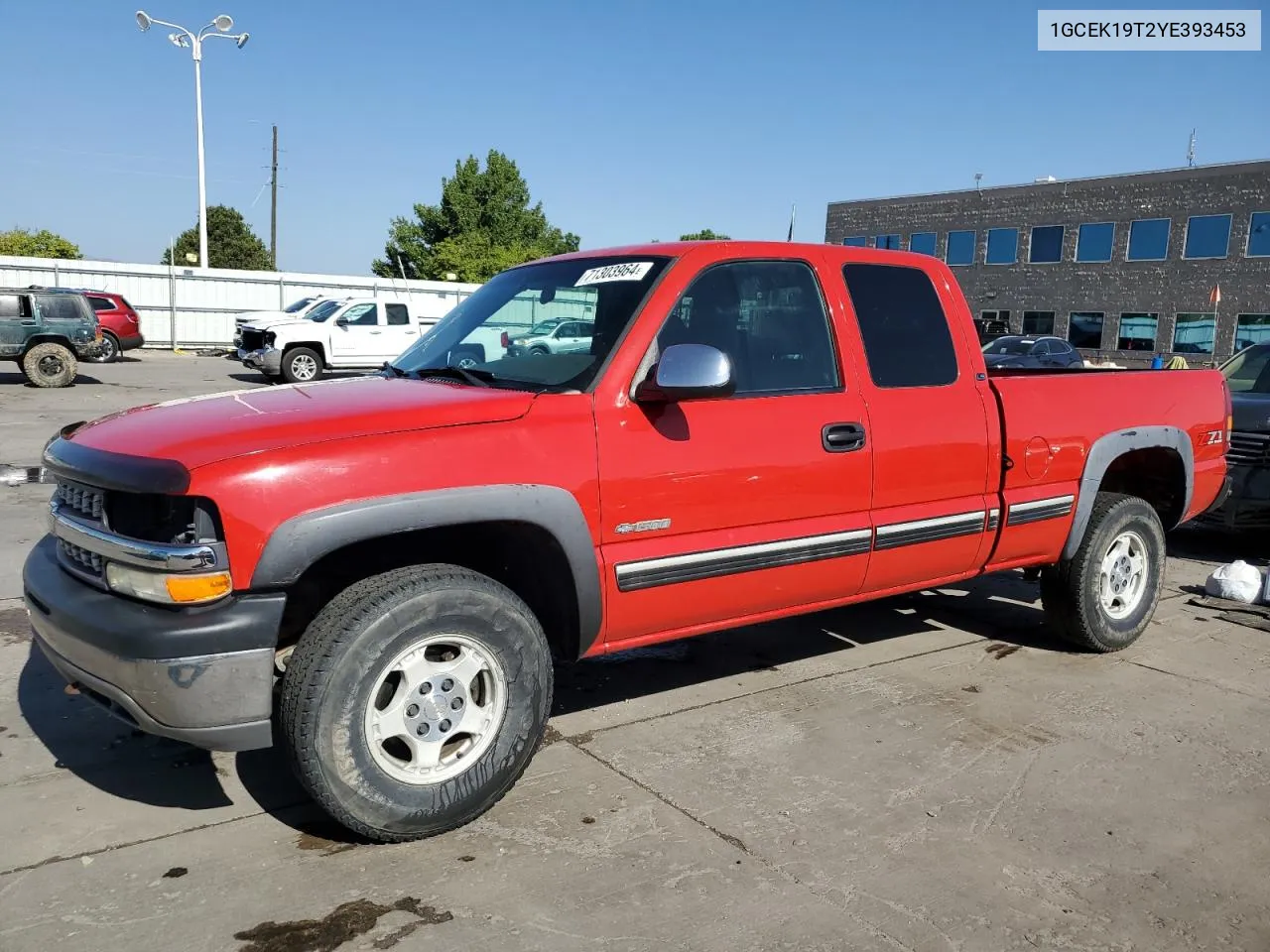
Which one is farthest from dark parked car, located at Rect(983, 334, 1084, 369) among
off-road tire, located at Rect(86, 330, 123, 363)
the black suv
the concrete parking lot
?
the concrete parking lot

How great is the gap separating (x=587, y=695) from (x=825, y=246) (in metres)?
2.19

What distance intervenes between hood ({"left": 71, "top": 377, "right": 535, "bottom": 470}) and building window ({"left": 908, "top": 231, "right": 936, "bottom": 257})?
146 ft

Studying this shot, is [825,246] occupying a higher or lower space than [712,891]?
higher

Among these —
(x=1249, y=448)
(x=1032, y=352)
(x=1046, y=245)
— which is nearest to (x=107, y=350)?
(x=1249, y=448)

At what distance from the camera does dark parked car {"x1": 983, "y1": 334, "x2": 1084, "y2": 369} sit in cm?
2280

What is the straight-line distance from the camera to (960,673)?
4762 mm

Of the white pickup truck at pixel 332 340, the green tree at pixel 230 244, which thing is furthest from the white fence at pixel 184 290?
the green tree at pixel 230 244

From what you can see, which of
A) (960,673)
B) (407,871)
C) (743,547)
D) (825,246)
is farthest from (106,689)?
(960,673)

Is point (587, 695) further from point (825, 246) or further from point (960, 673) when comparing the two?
point (825, 246)

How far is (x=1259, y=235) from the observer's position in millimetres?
34781

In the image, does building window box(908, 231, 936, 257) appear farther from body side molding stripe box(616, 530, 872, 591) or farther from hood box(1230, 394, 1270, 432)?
body side molding stripe box(616, 530, 872, 591)

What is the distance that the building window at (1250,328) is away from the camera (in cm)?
3491

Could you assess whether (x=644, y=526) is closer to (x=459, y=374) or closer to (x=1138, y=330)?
(x=459, y=374)

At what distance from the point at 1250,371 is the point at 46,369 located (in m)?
18.8
